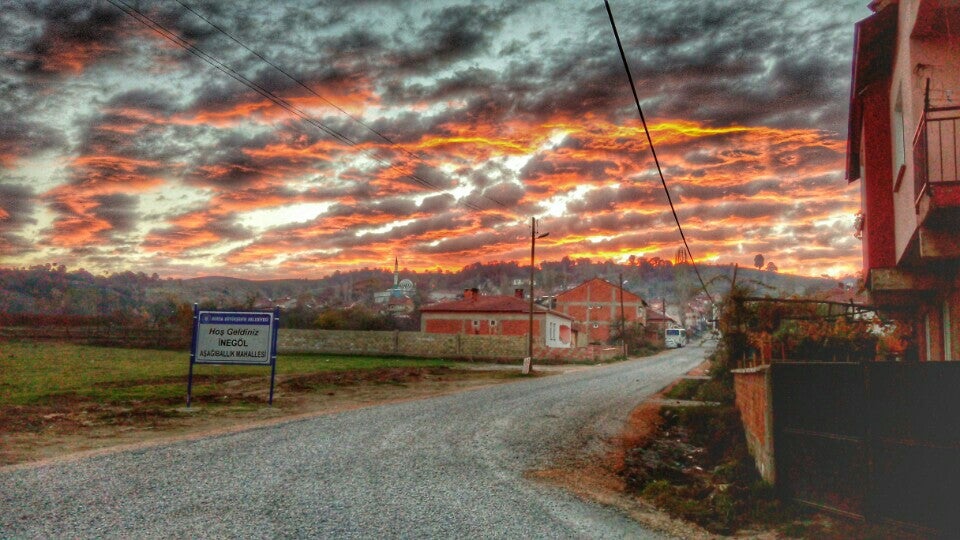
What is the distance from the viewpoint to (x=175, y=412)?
612 inches

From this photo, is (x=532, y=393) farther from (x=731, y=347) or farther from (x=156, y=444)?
(x=156, y=444)

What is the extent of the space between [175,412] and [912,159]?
15.6 metres

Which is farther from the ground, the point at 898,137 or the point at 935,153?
the point at 898,137

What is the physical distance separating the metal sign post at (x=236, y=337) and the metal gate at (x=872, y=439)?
43.0 feet

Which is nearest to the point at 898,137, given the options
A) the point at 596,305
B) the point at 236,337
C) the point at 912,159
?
the point at 912,159

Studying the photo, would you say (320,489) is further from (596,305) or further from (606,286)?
(606,286)

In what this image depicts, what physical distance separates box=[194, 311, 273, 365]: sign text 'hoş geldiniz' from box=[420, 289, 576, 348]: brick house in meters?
38.1

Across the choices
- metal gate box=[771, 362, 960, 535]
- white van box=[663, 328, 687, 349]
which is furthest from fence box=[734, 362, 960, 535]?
white van box=[663, 328, 687, 349]

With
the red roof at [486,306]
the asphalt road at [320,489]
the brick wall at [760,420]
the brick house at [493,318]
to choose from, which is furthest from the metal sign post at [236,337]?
the red roof at [486,306]

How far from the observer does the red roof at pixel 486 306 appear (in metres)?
56.8

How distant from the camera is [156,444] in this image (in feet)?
35.2

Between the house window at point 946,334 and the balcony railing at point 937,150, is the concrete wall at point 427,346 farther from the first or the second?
the balcony railing at point 937,150

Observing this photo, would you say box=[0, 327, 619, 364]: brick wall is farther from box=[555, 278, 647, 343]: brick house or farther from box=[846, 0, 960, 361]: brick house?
box=[846, 0, 960, 361]: brick house

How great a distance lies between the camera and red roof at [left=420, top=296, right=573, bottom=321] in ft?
186
